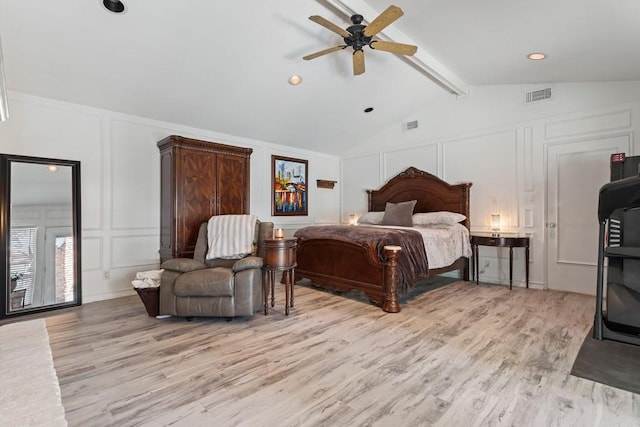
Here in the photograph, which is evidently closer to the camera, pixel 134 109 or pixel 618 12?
pixel 618 12

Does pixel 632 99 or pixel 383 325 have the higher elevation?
pixel 632 99

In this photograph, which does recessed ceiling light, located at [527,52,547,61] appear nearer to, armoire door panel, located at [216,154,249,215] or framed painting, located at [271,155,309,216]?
armoire door panel, located at [216,154,249,215]

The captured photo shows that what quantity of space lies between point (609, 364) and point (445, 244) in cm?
226

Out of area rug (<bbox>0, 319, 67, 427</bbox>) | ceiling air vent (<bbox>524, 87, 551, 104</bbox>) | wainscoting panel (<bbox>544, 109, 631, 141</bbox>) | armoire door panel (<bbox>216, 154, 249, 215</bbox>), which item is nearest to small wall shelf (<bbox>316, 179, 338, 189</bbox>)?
armoire door panel (<bbox>216, 154, 249, 215</bbox>)

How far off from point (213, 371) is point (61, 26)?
3.22 metres

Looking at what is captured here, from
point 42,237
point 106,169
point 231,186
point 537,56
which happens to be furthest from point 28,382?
point 537,56

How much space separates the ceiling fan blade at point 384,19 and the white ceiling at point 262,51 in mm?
366

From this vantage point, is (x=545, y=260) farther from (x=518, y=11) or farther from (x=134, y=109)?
(x=134, y=109)

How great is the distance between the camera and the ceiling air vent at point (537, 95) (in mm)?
4516

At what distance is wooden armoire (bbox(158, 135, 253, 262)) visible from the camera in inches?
166

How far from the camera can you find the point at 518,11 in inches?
109

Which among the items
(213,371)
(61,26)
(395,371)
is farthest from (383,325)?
(61,26)

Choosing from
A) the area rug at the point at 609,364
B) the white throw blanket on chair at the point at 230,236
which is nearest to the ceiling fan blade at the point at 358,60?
the white throw blanket on chair at the point at 230,236

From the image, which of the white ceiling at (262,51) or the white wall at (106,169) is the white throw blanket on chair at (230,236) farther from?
the white ceiling at (262,51)
